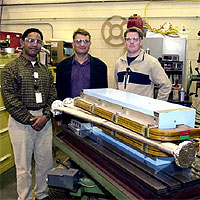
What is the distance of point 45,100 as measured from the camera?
2.30m

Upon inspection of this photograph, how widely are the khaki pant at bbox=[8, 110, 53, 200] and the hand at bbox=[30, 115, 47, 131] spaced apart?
52mm

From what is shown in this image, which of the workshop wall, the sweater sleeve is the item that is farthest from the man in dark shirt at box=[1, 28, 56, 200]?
the workshop wall

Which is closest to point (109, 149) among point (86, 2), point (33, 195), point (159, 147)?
point (159, 147)

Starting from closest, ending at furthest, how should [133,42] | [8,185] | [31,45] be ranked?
1. [133,42]
2. [31,45]
3. [8,185]

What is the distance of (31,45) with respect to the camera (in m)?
2.22

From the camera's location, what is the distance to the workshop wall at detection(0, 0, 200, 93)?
3.93 metres

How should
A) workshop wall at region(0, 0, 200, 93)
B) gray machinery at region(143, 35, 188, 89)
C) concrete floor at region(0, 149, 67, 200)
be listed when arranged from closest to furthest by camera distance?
1. concrete floor at region(0, 149, 67, 200)
2. gray machinery at region(143, 35, 188, 89)
3. workshop wall at region(0, 0, 200, 93)

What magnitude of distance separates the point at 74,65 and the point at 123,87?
47 centimetres

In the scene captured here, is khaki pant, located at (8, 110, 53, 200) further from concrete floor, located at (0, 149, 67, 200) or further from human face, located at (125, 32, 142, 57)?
human face, located at (125, 32, 142, 57)

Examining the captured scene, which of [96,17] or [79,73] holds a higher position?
[96,17]

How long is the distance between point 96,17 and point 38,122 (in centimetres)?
269

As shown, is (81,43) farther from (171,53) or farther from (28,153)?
(171,53)

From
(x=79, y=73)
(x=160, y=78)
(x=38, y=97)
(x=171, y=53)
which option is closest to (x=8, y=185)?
(x=38, y=97)

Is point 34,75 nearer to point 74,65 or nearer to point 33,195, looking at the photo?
point 74,65
